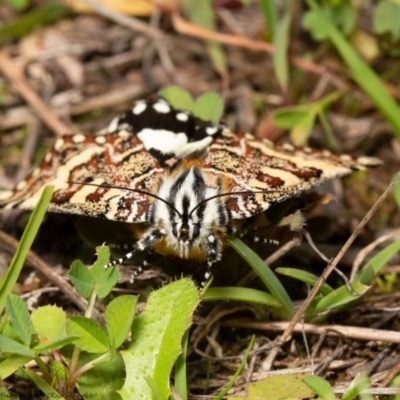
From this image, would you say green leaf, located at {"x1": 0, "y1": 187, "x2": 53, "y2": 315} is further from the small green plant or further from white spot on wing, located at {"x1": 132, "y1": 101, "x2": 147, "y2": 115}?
white spot on wing, located at {"x1": 132, "y1": 101, "x2": 147, "y2": 115}

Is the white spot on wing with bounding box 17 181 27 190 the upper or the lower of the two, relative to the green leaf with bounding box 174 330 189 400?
upper

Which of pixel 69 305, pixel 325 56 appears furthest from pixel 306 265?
pixel 325 56

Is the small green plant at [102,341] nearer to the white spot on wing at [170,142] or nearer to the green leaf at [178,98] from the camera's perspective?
the white spot on wing at [170,142]

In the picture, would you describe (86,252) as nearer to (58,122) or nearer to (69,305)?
(69,305)

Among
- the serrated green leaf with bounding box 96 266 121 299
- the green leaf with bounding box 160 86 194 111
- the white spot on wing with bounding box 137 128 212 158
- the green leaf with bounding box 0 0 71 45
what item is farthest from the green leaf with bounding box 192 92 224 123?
the green leaf with bounding box 0 0 71 45

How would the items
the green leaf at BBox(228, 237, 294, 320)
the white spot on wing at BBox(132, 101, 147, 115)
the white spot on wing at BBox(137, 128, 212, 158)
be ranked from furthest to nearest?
1. the white spot on wing at BBox(132, 101, 147, 115)
2. the white spot on wing at BBox(137, 128, 212, 158)
3. the green leaf at BBox(228, 237, 294, 320)

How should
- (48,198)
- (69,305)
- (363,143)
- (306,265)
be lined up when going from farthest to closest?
(363,143) < (306,265) < (69,305) < (48,198)
